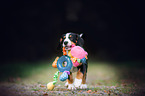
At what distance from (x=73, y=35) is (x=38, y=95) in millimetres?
1432

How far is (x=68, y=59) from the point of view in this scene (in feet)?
14.2

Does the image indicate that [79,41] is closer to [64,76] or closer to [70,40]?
[70,40]

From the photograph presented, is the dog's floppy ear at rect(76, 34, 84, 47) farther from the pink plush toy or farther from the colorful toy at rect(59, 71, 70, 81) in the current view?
the colorful toy at rect(59, 71, 70, 81)

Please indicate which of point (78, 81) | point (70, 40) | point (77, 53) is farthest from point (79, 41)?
point (78, 81)

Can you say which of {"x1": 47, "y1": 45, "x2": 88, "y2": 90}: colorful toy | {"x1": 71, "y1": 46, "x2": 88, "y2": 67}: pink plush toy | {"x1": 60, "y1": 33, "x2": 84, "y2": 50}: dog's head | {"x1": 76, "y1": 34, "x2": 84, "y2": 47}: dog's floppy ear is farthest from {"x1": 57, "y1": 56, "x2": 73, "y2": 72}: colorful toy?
{"x1": 76, "y1": 34, "x2": 84, "y2": 47}: dog's floppy ear

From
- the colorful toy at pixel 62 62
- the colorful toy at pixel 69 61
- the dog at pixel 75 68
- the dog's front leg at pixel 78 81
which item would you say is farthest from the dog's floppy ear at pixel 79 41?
the dog's front leg at pixel 78 81

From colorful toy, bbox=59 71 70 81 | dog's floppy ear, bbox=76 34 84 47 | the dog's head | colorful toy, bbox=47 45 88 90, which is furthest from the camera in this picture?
dog's floppy ear, bbox=76 34 84 47

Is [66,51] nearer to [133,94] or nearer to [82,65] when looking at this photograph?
[82,65]

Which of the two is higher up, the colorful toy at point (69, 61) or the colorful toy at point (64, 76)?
the colorful toy at point (69, 61)

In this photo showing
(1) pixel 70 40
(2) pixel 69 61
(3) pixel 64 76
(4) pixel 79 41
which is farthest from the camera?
(4) pixel 79 41

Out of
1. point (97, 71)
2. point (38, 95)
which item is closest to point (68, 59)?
point (38, 95)

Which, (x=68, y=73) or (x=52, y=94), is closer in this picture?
(x=52, y=94)

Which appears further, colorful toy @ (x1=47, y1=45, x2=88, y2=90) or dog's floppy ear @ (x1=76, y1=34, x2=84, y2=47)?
dog's floppy ear @ (x1=76, y1=34, x2=84, y2=47)

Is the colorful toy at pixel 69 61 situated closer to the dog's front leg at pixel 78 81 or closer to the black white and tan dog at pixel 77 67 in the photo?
the black white and tan dog at pixel 77 67
